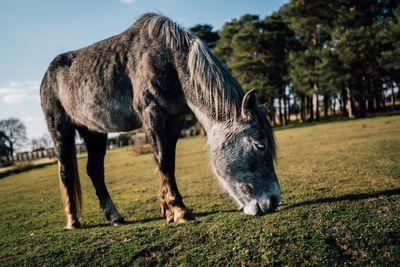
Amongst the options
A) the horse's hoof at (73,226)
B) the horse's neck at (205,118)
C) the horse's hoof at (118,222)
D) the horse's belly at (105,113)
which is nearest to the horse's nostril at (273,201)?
the horse's neck at (205,118)

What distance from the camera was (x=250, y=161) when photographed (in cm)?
355

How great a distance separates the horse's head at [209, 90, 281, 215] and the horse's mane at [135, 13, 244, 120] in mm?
202

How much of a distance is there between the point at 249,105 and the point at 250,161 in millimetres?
613

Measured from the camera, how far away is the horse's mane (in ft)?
12.4

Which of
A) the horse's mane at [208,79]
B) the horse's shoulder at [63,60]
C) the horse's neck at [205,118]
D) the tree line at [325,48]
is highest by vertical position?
the tree line at [325,48]

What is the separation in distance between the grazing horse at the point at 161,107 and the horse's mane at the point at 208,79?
12 mm

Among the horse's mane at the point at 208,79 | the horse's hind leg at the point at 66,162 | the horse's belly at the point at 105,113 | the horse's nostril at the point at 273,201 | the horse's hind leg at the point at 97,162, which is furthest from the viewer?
the horse's hind leg at the point at 97,162

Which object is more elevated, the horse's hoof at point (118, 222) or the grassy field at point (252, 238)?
the grassy field at point (252, 238)

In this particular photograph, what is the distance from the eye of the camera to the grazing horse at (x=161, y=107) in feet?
11.7

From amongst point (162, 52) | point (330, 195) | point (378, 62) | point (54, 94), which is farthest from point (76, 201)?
point (378, 62)

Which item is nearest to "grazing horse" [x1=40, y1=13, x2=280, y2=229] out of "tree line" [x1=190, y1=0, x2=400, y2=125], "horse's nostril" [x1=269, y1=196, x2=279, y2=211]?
"horse's nostril" [x1=269, y1=196, x2=279, y2=211]

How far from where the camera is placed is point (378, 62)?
27281mm

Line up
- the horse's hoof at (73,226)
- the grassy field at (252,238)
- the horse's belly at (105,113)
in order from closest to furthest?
the grassy field at (252,238) < the horse's belly at (105,113) < the horse's hoof at (73,226)

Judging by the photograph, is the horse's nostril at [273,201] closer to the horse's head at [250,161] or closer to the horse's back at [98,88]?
the horse's head at [250,161]
